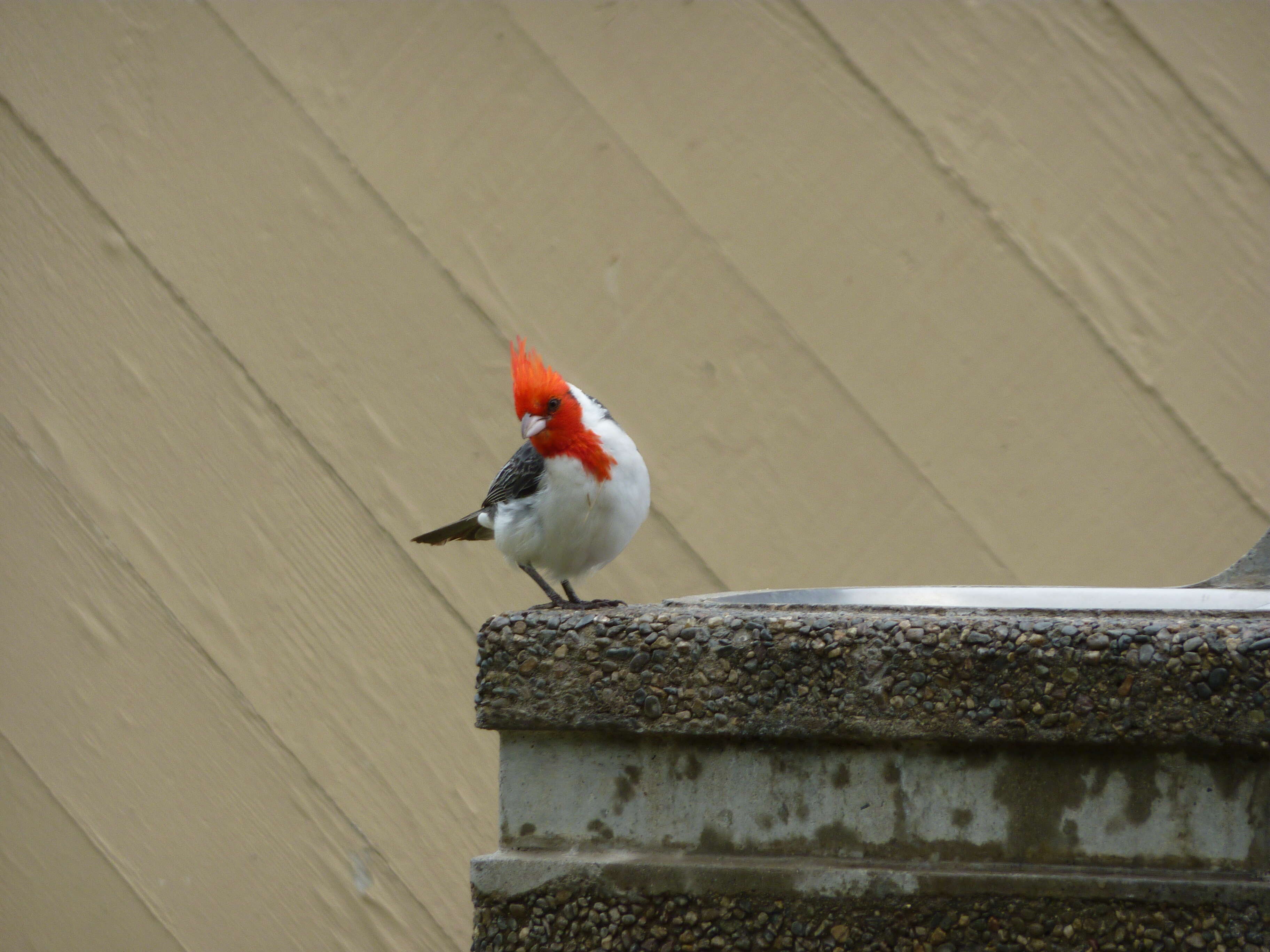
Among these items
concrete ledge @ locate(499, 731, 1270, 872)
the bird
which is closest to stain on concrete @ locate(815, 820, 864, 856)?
concrete ledge @ locate(499, 731, 1270, 872)

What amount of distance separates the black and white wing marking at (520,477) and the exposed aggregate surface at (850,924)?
1.55 feet

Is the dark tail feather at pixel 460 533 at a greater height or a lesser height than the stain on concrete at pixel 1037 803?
greater

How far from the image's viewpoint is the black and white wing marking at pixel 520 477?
117cm

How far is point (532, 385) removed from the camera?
116cm

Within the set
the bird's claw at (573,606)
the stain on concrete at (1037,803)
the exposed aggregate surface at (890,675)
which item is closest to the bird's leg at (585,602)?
the bird's claw at (573,606)

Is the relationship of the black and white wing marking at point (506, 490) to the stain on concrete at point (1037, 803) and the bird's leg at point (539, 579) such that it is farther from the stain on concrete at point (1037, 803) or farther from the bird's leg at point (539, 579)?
the stain on concrete at point (1037, 803)

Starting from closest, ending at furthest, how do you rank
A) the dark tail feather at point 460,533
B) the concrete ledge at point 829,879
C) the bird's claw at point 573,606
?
the concrete ledge at point 829,879
the bird's claw at point 573,606
the dark tail feather at point 460,533

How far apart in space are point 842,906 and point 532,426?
568mm

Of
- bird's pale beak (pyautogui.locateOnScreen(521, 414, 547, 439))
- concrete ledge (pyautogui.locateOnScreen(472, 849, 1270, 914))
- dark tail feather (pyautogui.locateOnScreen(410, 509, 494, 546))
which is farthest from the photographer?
dark tail feather (pyautogui.locateOnScreen(410, 509, 494, 546))

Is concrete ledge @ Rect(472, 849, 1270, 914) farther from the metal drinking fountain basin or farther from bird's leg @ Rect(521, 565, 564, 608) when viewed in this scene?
bird's leg @ Rect(521, 565, 564, 608)

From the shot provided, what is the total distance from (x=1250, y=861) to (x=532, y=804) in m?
0.44

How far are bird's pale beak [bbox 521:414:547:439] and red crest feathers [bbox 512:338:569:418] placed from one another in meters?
0.02

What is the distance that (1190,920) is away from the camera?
0.69 m

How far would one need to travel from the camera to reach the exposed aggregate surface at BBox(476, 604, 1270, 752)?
703 millimetres
